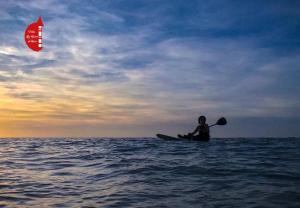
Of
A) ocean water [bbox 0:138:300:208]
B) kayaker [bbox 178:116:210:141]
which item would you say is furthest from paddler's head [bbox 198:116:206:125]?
ocean water [bbox 0:138:300:208]

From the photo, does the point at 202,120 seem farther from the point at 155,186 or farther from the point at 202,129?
the point at 155,186

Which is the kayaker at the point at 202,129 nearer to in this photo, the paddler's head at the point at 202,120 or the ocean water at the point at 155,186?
the paddler's head at the point at 202,120

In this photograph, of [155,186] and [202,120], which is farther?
[202,120]

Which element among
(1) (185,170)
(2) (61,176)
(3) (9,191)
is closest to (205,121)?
(1) (185,170)

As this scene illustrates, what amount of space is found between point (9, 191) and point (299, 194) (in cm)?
620

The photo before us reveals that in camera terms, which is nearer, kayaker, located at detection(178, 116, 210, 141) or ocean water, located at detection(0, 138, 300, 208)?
ocean water, located at detection(0, 138, 300, 208)

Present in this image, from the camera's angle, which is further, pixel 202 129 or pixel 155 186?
pixel 202 129

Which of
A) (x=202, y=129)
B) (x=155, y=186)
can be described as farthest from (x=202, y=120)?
(x=155, y=186)

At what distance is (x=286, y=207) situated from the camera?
18.1ft

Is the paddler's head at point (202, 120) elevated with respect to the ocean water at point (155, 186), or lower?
elevated

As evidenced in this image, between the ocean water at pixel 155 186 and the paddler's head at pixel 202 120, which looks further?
the paddler's head at pixel 202 120

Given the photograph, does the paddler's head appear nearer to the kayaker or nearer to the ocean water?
the kayaker

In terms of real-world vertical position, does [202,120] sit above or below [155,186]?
above

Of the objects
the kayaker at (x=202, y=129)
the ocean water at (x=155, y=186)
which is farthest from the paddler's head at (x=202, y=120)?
the ocean water at (x=155, y=186)
